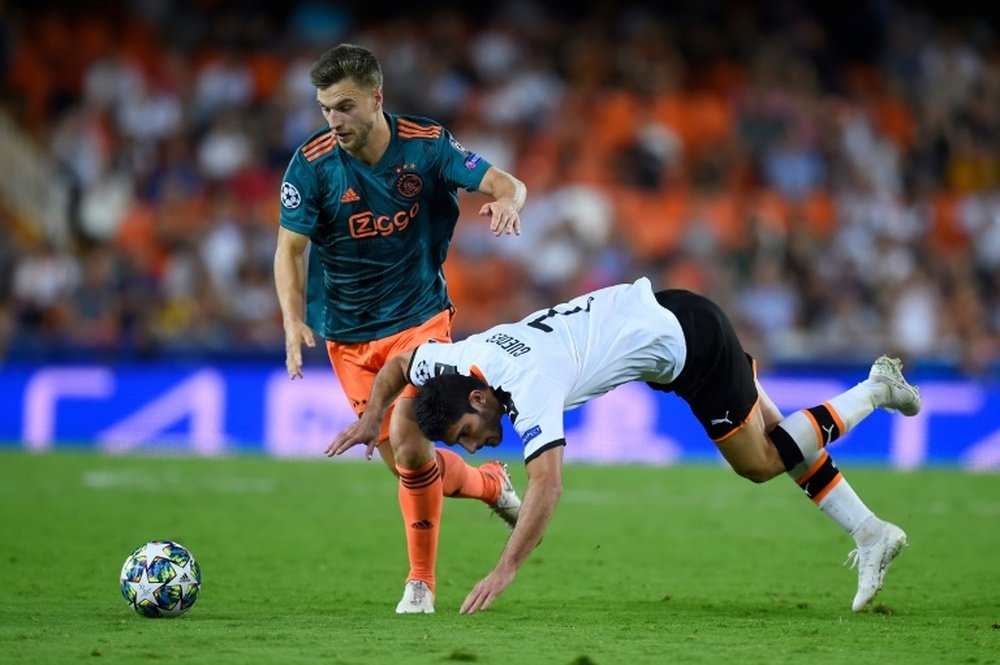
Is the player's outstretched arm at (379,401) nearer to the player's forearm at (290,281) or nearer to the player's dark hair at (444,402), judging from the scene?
the player's dark hair at (444,402)

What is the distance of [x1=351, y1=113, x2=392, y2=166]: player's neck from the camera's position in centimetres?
757

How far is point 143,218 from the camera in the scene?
61.8 feet

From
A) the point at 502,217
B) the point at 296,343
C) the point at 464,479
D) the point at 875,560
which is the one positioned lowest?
the point at 875,560

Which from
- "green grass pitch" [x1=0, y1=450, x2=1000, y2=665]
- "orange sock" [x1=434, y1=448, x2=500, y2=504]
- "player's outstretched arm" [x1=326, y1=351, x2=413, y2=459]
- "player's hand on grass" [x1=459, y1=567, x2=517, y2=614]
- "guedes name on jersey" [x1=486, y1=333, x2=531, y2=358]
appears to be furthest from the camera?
"orange sock" [x1=434, y1=448, x2=500, y2=504]

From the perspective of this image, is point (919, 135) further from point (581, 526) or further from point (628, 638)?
point (628, 638)

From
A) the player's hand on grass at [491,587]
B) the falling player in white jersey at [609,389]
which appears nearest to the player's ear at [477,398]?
the falling player in white jersey at [609,389]

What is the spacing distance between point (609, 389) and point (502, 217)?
950mm

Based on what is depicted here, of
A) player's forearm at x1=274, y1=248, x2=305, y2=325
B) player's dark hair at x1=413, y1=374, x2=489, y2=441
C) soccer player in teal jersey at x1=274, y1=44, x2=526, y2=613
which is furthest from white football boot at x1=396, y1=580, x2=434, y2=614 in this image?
player's forearm at x1=274, y1=248, x2=305, y2=325

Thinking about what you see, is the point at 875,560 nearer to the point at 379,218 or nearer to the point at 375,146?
the point at 379,218

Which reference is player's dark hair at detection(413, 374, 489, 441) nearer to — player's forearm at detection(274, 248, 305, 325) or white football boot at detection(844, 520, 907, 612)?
player's forearm at detection(274, 248, 305, 325)

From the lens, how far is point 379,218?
25.0 feet

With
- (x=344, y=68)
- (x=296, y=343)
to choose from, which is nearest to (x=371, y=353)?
(x=296, y=343)

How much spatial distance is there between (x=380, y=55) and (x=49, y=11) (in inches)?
187

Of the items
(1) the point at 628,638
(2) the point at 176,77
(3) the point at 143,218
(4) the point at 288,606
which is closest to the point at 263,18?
(2) the point at 176,77
